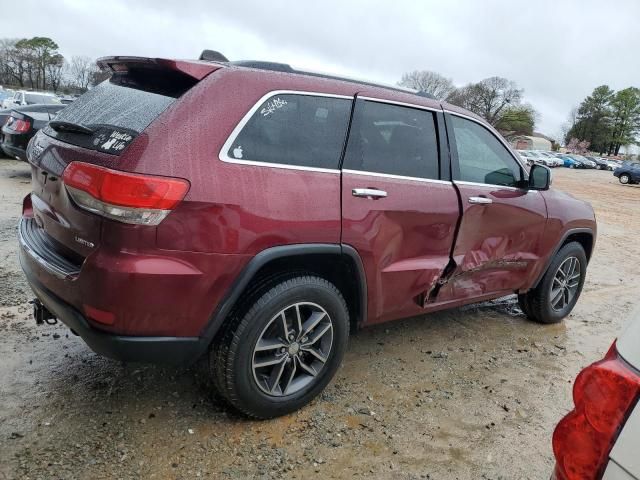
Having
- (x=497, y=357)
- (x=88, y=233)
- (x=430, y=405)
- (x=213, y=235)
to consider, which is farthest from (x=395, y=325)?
(x=88, y=233)

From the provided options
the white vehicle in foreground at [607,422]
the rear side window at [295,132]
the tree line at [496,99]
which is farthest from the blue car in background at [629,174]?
the tree line at [496,99]

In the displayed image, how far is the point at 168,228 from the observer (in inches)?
86.7

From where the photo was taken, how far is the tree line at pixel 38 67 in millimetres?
76812

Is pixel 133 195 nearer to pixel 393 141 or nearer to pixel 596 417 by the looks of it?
pixel 393 141

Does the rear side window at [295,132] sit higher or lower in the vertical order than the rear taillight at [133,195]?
higher

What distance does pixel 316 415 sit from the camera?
2928 mm

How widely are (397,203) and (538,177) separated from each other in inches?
65.4

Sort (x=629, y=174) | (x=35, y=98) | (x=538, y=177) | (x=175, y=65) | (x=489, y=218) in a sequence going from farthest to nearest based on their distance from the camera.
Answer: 1. (x=629, y=174)
2. (x=35, y=98)
3. (x=538, y=177)
4. (x=489, y=218)
5. (x=175, y=65)

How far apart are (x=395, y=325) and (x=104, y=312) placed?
2668 mm

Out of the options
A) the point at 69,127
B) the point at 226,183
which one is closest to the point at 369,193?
the point at 226,183

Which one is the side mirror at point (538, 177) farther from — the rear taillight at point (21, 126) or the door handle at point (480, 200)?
the rear taillight at point (21, 126)

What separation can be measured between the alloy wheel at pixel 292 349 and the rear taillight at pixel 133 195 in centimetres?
82

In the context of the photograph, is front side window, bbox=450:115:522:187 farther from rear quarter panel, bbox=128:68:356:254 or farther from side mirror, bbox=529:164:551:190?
rear quarter panel, bbox=128:68:356:254

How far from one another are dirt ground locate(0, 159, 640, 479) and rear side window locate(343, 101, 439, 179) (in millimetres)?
1406
